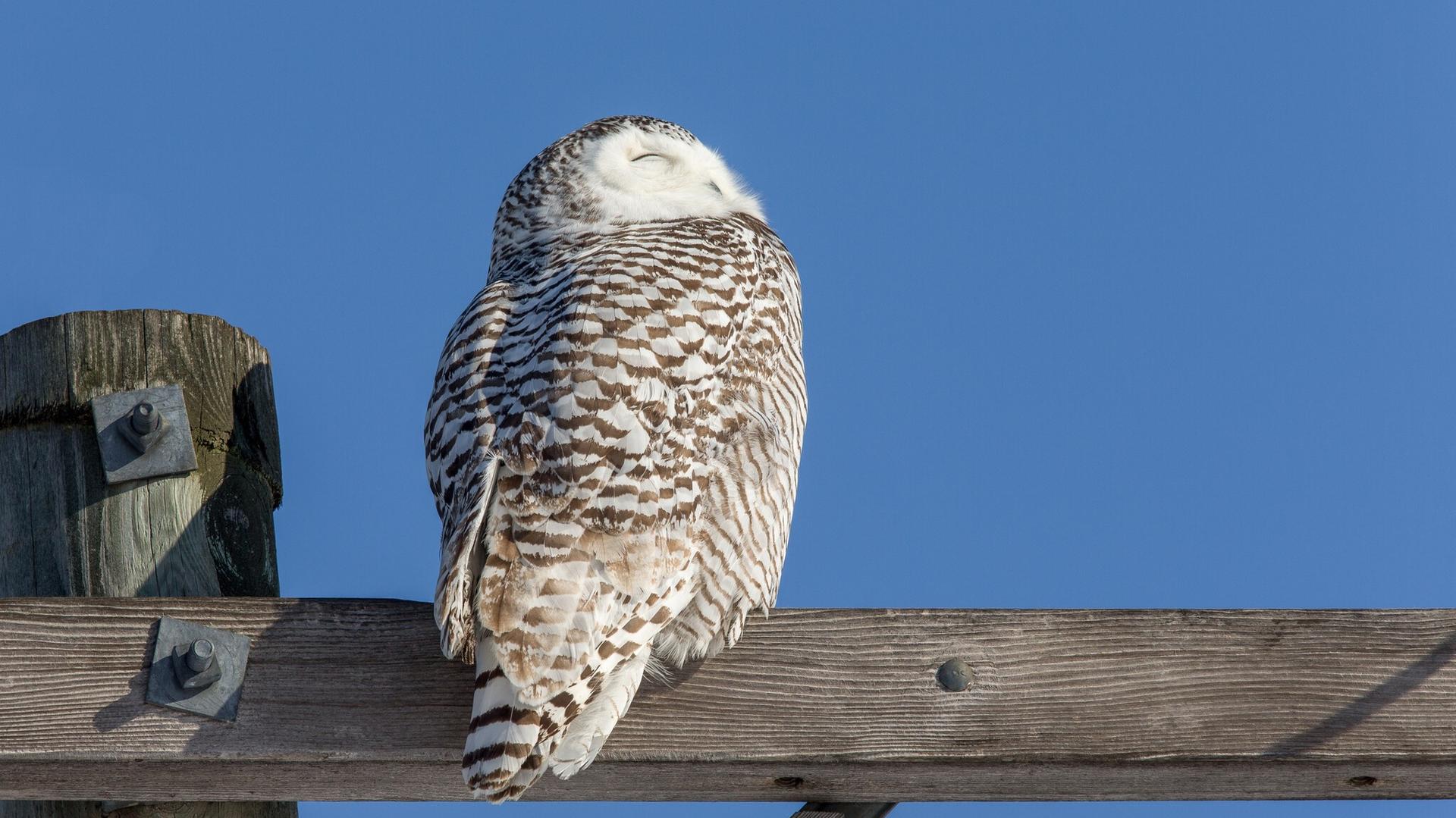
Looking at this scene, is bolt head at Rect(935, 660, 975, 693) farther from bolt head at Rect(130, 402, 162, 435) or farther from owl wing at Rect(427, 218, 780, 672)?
bolt head at Rect(130, 402, 162, 435)

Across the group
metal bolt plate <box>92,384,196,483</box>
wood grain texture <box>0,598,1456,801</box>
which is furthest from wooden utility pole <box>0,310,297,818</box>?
wood grain texture <box>0,598,1456,801</box>

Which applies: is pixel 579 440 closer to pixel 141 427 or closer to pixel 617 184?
pixel 141 427

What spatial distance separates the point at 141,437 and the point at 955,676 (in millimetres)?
1691

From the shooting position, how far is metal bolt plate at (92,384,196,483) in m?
2.94

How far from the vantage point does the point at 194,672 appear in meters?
2.47

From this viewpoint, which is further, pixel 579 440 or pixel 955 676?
pixel 579 440

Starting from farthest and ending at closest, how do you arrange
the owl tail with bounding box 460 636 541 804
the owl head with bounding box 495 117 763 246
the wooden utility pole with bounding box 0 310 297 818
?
the owl head with bounding box 495 117 763 246
the wooden utility pole with bounding box 0 310 297 818
the owl tail with bounding box 460 636 541 804

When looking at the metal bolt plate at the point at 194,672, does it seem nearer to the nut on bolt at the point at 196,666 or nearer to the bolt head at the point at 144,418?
the nut on bolt at the point at 196,666

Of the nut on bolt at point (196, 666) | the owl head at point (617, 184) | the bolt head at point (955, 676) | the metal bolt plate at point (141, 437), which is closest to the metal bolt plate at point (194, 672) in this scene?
the nut on bolt at point (196, 666)

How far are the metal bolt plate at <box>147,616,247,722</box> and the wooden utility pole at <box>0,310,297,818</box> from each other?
13.5 inches

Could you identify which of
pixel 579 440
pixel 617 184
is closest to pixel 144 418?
pixel 579 440

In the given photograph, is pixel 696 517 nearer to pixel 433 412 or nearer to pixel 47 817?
pixel 433 412

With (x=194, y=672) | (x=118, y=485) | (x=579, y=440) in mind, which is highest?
(x=579, y=440)

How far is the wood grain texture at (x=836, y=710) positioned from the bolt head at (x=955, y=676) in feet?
0.05
